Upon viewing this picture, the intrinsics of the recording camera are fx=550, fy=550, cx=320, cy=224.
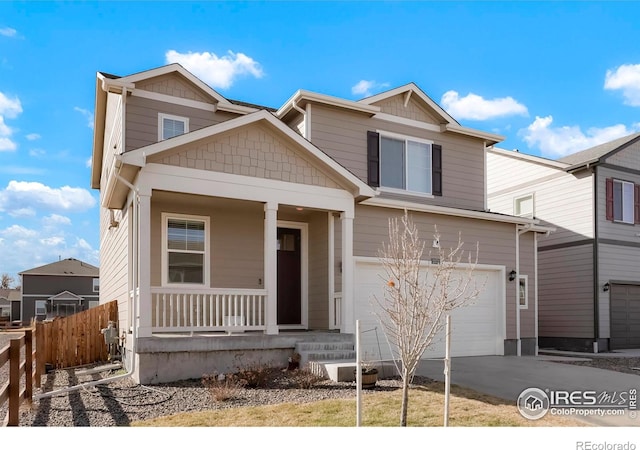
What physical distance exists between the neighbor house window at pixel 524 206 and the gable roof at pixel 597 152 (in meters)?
1.62

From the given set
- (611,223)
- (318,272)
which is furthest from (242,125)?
(611,223)

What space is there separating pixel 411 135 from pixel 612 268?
7.81m

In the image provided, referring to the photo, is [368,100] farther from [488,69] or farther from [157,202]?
[157,202]

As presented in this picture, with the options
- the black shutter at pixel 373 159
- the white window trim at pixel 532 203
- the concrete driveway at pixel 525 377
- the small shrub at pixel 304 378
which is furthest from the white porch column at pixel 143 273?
the white window trim at pixel 532 203

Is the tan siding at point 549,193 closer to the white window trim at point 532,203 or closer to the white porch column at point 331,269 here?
the white window trim at point 532,203

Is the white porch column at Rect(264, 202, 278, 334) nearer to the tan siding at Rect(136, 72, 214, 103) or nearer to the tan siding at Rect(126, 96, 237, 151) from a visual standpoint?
the tan siding at Rect(126, 96, 237, 151)

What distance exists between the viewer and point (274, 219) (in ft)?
31.6

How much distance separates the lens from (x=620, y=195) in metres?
16.8

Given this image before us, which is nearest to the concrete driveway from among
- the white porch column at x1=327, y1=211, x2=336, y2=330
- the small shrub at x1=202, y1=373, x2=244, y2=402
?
the white porch column at x1=327, y1=211, x2=336, y2=330

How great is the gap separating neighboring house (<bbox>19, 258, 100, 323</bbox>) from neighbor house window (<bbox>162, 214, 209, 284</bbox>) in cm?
3427

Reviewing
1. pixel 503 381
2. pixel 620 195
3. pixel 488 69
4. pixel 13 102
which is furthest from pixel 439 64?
pixel 620 195

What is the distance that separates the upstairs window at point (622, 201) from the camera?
16.3 m

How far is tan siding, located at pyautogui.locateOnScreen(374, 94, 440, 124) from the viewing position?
1340 cm
